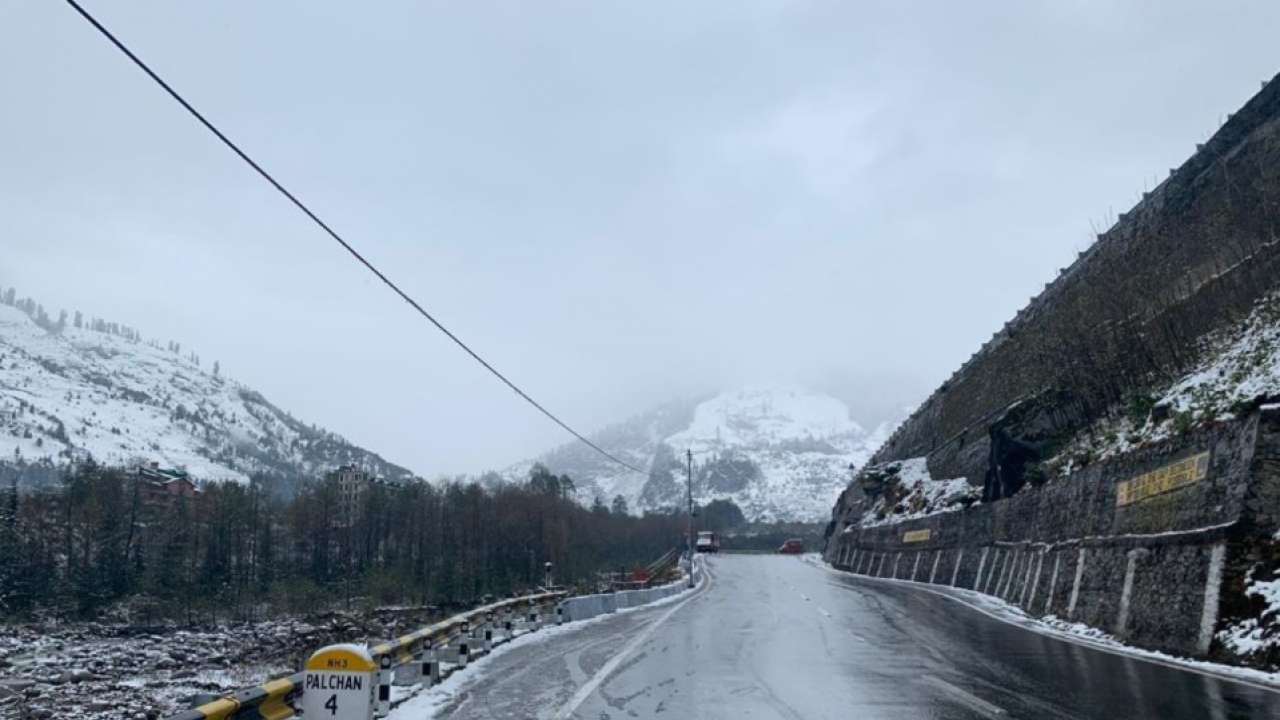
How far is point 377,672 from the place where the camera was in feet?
30.9

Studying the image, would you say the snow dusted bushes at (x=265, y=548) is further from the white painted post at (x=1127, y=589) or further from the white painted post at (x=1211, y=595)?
the white painted post at (x=1211, y=595)

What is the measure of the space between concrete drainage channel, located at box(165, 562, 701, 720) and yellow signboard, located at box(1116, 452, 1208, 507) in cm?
1448

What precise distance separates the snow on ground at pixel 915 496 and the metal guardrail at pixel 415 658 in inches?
1155

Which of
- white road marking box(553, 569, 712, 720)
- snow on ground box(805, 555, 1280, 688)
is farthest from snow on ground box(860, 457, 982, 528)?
white road marking box(553, 569, 712, 720)

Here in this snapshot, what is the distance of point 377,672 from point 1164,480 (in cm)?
1799

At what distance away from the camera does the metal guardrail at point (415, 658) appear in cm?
822

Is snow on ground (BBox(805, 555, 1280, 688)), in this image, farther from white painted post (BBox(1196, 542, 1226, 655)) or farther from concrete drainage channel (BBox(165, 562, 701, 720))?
concrete drainage channel (BBox(165, 562, 701, 720))

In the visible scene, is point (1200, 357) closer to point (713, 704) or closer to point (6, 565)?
point (713, 704)

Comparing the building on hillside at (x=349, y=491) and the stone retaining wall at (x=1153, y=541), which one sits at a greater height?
the building on hillside at (x=349, y=491)

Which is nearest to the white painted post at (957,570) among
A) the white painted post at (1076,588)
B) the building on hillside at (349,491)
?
the white painted post at (1076,588)

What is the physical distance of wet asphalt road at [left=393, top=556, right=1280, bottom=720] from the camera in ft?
36.8

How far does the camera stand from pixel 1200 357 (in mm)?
29297

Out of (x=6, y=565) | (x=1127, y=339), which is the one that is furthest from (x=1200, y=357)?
(x=6, y=565)

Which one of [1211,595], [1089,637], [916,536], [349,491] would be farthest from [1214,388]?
[349,491]
